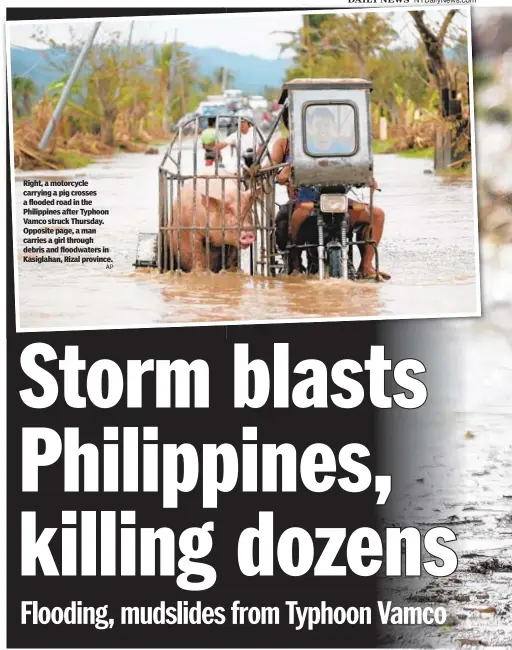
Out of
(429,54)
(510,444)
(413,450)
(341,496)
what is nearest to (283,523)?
(341,496)

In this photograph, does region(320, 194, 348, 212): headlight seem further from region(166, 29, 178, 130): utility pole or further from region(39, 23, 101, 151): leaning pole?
region(39, 23, 101, 151): leaning pole

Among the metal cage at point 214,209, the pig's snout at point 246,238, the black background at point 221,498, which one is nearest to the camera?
the black background at point 221,498

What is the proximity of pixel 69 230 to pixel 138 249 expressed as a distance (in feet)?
1.13

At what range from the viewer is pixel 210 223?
23.1 feet

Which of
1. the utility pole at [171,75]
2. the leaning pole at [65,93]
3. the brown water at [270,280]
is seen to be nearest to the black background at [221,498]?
the brown water at [270,280]

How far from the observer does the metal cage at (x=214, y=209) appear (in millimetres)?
6734

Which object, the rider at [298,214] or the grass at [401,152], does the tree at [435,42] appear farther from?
the rider at [298,214]

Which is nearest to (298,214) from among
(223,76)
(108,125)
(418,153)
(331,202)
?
(331,202)

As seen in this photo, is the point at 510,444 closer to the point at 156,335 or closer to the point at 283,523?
the point at 283,523

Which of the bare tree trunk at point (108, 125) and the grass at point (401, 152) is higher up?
the bare tree trunk at point (108, 125)

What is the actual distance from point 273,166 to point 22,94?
126 cm

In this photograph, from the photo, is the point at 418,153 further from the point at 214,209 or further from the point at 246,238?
the point at 214,209

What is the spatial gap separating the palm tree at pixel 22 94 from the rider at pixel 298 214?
1.20 m

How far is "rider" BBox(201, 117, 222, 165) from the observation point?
6762 mm
